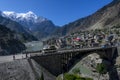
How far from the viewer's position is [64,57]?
9544 centimetres

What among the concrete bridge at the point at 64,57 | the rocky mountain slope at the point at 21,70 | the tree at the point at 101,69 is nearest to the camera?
the rocky mountain slope at the point at 21,70

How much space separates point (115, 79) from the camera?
93625 millimetres

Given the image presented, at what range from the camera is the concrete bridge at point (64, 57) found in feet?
282

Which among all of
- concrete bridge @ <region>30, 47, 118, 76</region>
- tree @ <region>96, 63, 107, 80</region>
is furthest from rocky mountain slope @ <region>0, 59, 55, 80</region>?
tree @ <region>96, 63, 107, 80</region>

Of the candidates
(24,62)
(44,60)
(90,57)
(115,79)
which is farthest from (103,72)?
(24,62)

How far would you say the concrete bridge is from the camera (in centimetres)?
8594

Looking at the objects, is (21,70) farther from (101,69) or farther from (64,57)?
(101,69)

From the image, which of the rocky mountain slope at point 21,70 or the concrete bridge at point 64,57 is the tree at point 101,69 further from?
the rocky mountain slope at point 21,70

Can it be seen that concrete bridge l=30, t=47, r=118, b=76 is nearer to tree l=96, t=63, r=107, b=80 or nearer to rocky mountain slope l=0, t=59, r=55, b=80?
rocky mountain slope l=0, t=59, r=55, b=80

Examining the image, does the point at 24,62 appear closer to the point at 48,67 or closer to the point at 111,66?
the point at 48,67

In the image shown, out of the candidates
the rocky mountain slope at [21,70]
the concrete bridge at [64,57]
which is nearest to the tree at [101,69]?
the concrete bridge at [64,57]

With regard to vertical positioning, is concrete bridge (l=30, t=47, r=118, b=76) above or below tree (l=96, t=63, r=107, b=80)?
above

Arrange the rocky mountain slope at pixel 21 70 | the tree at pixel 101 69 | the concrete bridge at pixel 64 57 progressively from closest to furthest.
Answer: the rocky mountain slope at pixel 21 70
the concrete bridge at pixel 64 57
the tree at pixel 101 69

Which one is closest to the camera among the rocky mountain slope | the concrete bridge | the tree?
the rocky mountain slope
